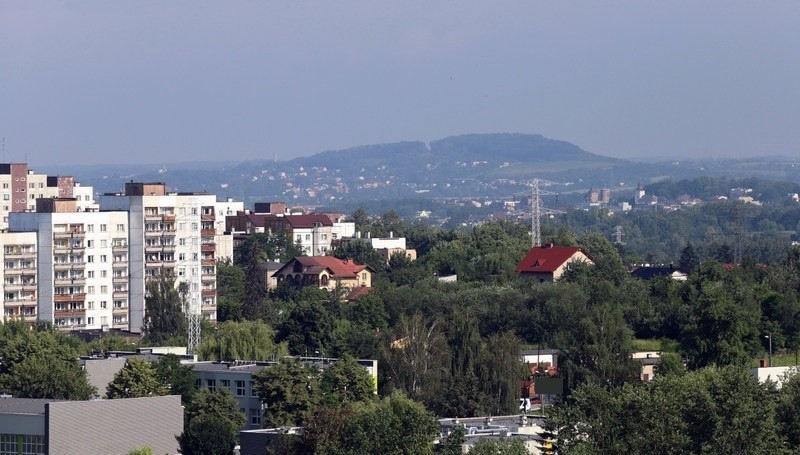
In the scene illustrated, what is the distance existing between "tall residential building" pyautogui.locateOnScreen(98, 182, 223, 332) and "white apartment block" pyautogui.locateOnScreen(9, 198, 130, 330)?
1.22ft

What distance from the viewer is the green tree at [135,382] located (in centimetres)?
3938

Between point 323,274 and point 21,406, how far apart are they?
4322 centimetres

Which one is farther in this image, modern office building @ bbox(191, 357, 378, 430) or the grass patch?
the grass patch

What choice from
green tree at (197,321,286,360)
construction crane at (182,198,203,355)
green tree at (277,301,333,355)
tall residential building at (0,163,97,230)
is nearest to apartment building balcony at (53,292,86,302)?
construction crane at (182,198,203,355)

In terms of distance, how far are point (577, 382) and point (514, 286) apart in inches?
856

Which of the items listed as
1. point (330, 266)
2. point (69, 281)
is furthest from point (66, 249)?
point (330, 266)

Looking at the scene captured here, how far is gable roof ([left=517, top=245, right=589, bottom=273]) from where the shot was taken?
71000 millimetres

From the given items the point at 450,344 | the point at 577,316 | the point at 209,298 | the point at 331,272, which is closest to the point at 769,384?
the point at 450,344

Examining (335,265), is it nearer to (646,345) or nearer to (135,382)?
(646,345)

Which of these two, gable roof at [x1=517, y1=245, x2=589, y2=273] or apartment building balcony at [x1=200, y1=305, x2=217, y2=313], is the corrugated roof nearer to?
gable roof at [x1=517, y1=245, x2=589, y2=273]

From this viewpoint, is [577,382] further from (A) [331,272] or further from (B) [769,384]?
(A) [331,272]

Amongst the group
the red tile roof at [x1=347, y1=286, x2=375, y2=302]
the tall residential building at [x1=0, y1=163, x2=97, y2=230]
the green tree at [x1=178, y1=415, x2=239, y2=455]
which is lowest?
the red tile roof at [x1=347, y1=286, x2=375, y2=302]

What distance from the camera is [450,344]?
46.5m

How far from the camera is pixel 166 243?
68312mm
